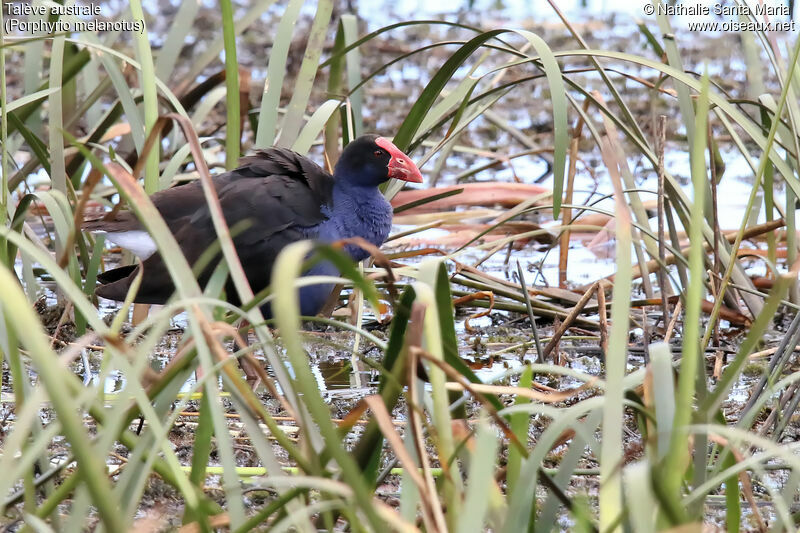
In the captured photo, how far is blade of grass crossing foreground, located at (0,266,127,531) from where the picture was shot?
0.96m

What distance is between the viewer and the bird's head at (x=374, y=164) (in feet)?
9.57

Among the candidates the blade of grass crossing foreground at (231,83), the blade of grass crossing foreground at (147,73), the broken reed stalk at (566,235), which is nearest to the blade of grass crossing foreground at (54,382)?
the blade of grass crossing foreground at (147,73)

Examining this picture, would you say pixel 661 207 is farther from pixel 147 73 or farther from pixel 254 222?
pixel 147 73

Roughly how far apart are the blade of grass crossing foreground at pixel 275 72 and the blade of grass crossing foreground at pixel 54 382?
1.70 meters

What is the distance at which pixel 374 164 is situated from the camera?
2934 millimetres

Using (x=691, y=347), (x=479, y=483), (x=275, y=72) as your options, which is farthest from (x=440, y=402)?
(x=275, y=72)

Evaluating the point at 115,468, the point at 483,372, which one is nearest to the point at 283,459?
the point at 115,468

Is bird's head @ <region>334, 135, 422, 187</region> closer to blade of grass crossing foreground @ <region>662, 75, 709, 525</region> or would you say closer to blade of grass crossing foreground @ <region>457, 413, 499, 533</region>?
blade of grass crossing foreground @ <region>662, 75, 709, 525</region>

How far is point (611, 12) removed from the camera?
8.52 metres

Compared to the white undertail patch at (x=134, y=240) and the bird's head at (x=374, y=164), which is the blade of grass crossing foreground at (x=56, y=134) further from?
the bird's head at (x=374, y=164)

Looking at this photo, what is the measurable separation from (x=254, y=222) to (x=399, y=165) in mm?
497

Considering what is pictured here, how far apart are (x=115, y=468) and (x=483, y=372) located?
1127 millimetres

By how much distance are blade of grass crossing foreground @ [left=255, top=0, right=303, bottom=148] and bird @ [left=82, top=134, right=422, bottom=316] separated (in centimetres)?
7

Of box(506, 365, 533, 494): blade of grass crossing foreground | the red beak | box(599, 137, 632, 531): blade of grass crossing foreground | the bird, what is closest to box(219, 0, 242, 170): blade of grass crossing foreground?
the bird
